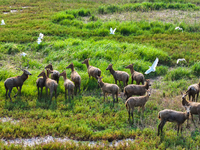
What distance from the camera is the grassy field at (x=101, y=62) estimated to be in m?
7.43

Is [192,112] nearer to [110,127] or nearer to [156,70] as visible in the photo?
[110,127]

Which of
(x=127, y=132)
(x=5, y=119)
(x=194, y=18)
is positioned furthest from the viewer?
(x=194, y=18)

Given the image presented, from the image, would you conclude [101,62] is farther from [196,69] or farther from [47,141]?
[47,141]

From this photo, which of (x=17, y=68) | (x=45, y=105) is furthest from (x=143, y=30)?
(x=45, y=105)

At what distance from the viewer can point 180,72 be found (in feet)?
36.6

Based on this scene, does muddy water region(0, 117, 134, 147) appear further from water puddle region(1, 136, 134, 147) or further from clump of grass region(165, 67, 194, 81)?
clump of grass region(165, 67, 194, 81)

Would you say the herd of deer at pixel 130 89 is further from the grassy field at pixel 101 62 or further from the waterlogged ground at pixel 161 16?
the waterlogged ground at pixel 161 16

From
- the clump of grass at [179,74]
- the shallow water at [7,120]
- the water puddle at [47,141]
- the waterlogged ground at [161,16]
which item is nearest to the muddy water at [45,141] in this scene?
the water puddle at [47,141]

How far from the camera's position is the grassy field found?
743cm

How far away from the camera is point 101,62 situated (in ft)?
39.9

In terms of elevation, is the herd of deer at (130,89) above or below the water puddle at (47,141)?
above

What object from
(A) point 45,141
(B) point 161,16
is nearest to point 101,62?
(A) point 45,141

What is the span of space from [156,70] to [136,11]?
38.2 feet

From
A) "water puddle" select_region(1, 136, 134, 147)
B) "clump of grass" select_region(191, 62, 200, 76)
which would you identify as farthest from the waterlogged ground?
"water puddle" select_region(1, 136, 134, 147)
